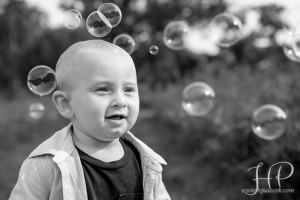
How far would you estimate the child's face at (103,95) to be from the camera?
184cm

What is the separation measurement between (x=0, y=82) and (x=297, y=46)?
22.5 m

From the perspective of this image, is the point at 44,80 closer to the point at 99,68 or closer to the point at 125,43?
the point at 125,43

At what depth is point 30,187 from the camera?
1.83 metres

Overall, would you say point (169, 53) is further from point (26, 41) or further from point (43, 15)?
point (43, 15)

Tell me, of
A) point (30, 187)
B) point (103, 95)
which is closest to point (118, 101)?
point (103, 95)

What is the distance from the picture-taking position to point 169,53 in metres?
20.3

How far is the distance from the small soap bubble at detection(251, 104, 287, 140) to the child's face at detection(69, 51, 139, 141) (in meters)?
1.89

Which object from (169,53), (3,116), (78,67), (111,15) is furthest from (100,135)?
(169,53)

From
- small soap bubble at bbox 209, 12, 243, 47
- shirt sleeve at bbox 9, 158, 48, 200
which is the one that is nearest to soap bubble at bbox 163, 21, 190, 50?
small soap bubble at bbox 209, 12, 243, 47

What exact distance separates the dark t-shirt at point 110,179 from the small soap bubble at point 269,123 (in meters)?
1.76

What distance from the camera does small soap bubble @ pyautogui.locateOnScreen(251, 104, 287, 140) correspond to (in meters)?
3.47

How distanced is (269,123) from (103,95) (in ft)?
6.78

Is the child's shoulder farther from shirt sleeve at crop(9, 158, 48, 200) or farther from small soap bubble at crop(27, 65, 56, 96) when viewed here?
small soap bubble at crop(27, 65, 56, 96)

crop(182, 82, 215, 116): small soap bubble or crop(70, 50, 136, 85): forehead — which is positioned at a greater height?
crop(182, 82, 215, 116): small soap bubble
